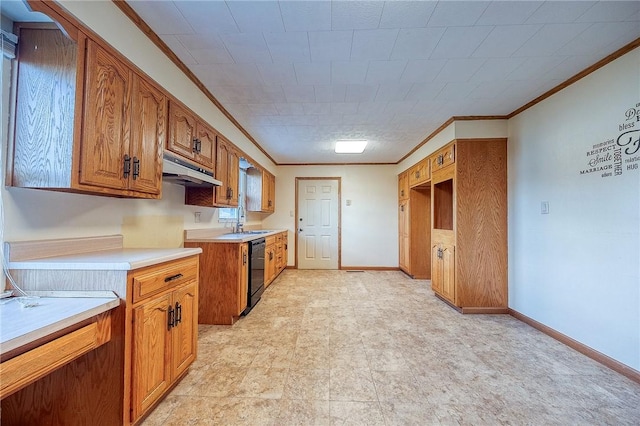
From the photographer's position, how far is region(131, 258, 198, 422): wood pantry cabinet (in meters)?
1.34

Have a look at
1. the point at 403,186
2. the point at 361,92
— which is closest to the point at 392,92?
the point at 361,92

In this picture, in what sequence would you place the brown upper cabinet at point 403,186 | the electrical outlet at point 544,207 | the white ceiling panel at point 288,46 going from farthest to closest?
the brown upper cabinet at point 403,186 < the electrical outlet at point 544,207 < the white ceiling panel at point 288,46

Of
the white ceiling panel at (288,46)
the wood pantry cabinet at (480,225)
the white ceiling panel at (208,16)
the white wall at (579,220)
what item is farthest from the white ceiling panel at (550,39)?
the white ceiling panel at (208,16)

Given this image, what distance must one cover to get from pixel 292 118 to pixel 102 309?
9.09ft

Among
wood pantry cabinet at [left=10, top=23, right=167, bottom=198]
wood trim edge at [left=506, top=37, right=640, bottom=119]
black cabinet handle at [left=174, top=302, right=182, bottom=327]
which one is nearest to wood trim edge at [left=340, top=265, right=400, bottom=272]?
wood trim edge at [left=506, top=37, right=640, bottom=119]

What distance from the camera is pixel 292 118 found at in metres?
3.34

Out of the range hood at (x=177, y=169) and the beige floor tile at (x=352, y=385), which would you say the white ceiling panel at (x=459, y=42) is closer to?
the range hood at (x=177, y=169)

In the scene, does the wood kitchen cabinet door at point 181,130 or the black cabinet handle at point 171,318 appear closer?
the black cabinet handle at point 171,318

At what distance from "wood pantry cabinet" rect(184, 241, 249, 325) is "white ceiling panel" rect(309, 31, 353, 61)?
1.94 m

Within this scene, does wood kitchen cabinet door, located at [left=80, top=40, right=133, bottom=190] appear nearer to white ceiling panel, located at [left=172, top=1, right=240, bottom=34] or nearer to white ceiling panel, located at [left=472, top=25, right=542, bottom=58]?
white ceiling panel, located at [left=172, top=1, right=240, bottom=34]

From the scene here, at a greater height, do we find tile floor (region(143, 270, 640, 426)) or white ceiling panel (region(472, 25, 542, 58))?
white ceiling panel (region(472, 25, 542, 58))

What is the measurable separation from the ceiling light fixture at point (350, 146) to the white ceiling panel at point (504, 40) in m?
2.30

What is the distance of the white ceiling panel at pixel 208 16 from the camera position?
1596mm

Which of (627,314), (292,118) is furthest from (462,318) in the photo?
(292,118)
